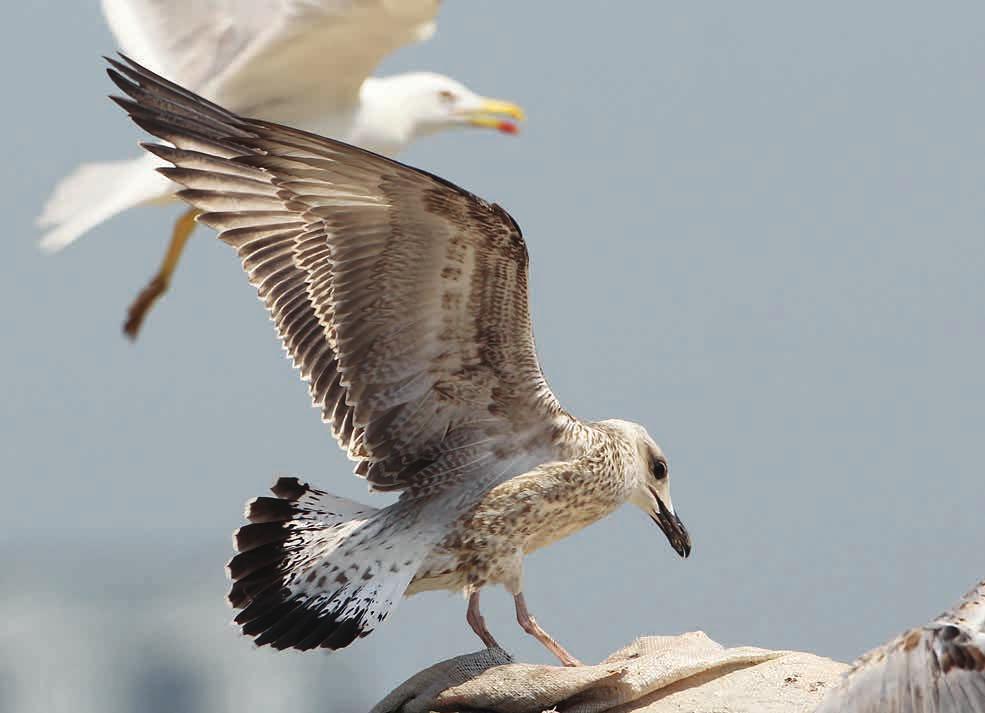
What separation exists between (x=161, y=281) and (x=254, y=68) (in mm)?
1125

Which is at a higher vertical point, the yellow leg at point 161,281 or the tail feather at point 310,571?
the yellow leg at point 161,281

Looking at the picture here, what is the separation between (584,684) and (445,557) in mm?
715

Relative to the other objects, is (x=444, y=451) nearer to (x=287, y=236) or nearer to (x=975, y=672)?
(x=287, y=236)

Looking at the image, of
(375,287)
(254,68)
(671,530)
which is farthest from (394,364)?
(254,68)

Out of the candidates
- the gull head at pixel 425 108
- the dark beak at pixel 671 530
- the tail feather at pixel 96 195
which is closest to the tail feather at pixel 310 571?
the dark beak at pixel 671 530

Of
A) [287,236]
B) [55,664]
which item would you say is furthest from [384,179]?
[55,664]

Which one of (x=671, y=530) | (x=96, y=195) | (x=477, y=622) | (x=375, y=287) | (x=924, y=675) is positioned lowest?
(x=924, y=675)

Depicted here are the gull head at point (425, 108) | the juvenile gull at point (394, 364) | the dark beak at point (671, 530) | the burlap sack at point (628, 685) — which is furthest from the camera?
the gull head at point (425, 108)

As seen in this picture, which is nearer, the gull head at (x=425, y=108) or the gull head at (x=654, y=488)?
the gull head at (x=654, y=488)

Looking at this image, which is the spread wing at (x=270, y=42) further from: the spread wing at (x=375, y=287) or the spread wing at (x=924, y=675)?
the spread wing at (x=924, y=675)

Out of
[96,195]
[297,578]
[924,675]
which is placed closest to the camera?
[924,675]

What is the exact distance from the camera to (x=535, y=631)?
5.49 m

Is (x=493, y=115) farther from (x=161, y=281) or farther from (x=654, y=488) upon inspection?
(x=654, y=488)

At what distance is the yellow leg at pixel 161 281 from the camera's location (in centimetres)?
944
